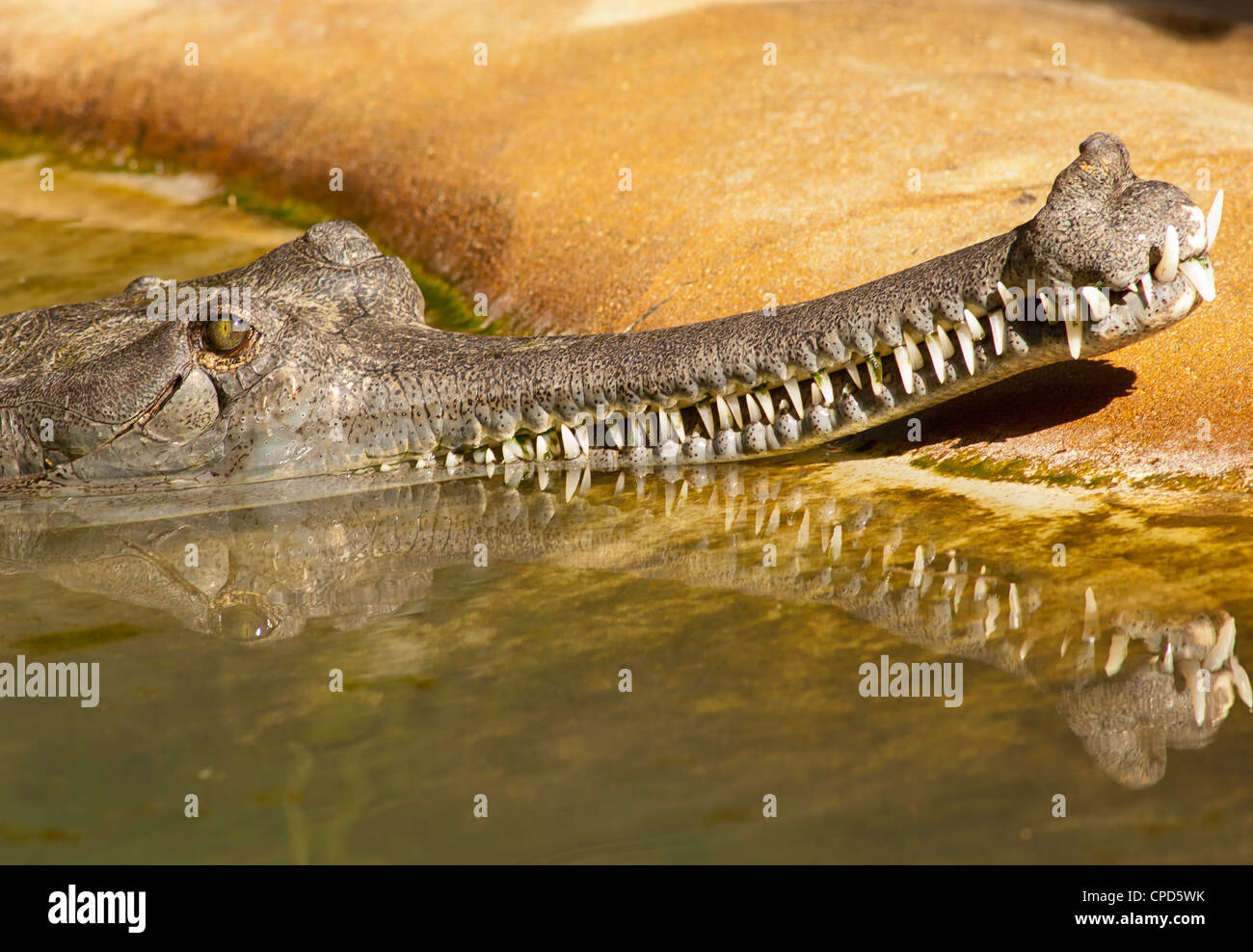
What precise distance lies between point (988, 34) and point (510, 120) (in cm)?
337

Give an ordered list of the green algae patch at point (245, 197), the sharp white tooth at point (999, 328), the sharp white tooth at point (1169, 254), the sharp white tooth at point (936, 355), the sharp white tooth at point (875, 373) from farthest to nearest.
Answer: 1. the green algae patch at point (245, 197)
2. the sharp white tooth at point (875, 373)
3. the sharp white tooth at point (936, 355)
4. the sharp white tooth at point (999, 328)
5. the sharp white tooth at point (1169, 254)

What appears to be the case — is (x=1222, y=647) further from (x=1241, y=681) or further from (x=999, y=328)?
(x=999, y=328)

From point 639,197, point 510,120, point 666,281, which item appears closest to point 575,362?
point 666,281

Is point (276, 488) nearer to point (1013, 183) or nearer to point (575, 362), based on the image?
point (575, 362)

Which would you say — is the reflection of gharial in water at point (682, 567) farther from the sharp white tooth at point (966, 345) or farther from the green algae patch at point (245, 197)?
the green algae patch at point (245, 197)

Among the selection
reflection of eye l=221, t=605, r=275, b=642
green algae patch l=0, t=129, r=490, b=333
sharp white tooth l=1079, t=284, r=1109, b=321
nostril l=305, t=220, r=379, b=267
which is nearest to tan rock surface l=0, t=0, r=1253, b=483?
green algae patch l=0, t=129, r=490, b=333

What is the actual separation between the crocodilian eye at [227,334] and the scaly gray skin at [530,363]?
13mm

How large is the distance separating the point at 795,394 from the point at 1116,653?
1.55 m

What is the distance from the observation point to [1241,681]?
3.06 metres

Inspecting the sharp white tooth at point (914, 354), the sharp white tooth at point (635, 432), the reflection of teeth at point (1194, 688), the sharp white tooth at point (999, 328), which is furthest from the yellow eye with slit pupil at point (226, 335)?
the reflection of teeth at point (1194, 688)

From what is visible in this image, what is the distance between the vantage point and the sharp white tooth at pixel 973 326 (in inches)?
157

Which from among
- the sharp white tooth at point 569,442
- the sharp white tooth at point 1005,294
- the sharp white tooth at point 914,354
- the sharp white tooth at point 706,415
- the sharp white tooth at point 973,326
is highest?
the sharp white tooth at point 1005,294

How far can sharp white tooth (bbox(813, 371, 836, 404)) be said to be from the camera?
434 cm

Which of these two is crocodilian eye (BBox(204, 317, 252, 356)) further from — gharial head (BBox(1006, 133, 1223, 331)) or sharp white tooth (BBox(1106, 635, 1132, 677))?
sharp white tooth (BBox(1106, 635, 1132, 677))
